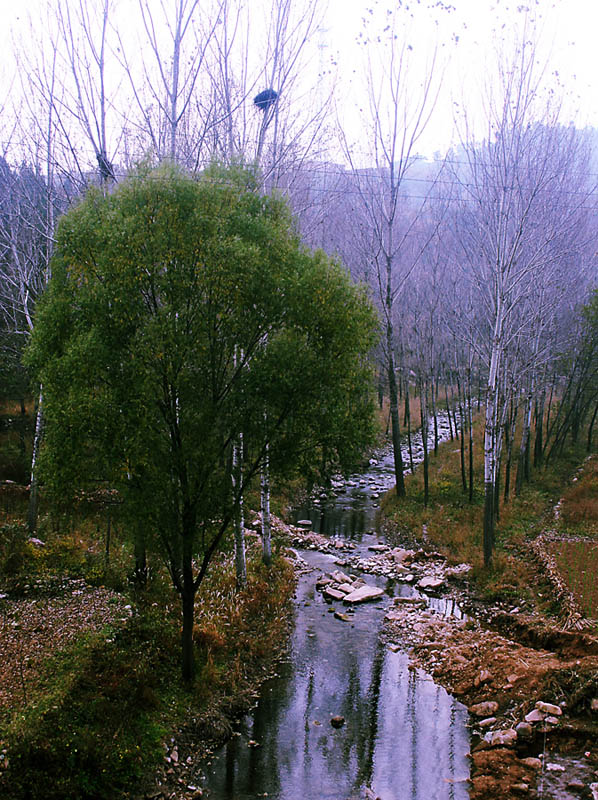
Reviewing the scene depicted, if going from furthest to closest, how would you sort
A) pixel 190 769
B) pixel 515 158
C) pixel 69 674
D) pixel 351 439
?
pixel 515 158 < pixel 351 439 < pixel 69 674 < pixel 190 769

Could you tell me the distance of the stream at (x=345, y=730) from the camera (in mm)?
7289

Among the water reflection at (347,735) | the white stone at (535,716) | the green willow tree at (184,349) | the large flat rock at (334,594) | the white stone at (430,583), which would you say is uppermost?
the green willow tree at (184,349)

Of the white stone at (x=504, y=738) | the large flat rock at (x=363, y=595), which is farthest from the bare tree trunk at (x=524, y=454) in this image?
the white stone at (x=504, y=738)

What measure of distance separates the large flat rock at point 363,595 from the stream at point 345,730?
1.66 ft

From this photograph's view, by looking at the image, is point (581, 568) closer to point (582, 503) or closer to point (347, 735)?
point (582, 503)

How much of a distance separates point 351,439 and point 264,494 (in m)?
5.80

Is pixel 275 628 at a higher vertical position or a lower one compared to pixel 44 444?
lower

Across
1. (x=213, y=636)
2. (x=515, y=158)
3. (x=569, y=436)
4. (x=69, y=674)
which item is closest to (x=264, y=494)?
(x=213, y=636)

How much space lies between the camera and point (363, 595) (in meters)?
13.4

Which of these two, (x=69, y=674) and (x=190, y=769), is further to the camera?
(x=69, y=674)

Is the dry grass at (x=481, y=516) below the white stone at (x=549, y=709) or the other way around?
the other way around

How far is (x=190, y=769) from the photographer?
297 inches

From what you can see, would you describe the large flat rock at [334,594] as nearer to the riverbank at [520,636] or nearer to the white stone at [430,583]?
the riverbank at [520,636]

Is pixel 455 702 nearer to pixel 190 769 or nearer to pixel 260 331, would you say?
pixel 190 769
